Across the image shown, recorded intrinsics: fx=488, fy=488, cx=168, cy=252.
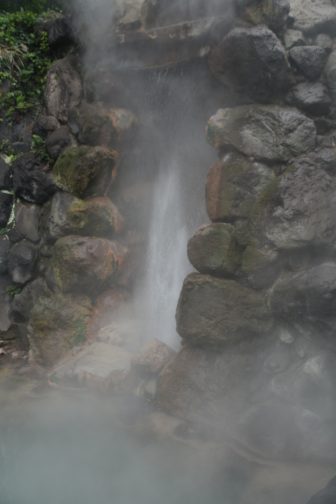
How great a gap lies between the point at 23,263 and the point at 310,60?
463cm

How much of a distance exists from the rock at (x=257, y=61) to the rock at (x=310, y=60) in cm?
14

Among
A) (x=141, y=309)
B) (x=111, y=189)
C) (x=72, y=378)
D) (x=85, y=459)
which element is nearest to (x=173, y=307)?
(x=141, y=309)

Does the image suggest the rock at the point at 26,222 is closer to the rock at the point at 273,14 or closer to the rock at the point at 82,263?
the rock at the point at 82,263

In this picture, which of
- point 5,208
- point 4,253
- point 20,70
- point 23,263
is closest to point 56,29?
point 20,70

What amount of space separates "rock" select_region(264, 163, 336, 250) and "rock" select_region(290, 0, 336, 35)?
5.04ft

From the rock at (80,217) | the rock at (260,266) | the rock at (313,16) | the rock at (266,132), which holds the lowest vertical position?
the rock at (260,266)

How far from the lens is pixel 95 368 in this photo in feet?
18.9

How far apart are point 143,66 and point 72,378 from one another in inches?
164

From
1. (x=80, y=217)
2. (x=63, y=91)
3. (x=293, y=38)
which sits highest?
(x=293, y=38)

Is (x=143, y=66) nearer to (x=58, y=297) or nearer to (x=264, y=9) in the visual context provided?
(x=264, y=9)

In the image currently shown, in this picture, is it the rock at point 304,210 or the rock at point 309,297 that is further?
the rock at point 304,210

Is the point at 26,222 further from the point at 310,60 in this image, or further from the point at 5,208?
the point at 310,60

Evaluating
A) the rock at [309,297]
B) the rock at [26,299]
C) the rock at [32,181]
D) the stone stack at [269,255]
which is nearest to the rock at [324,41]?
the stone stack at [269,255]

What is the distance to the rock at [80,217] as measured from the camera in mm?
6504
